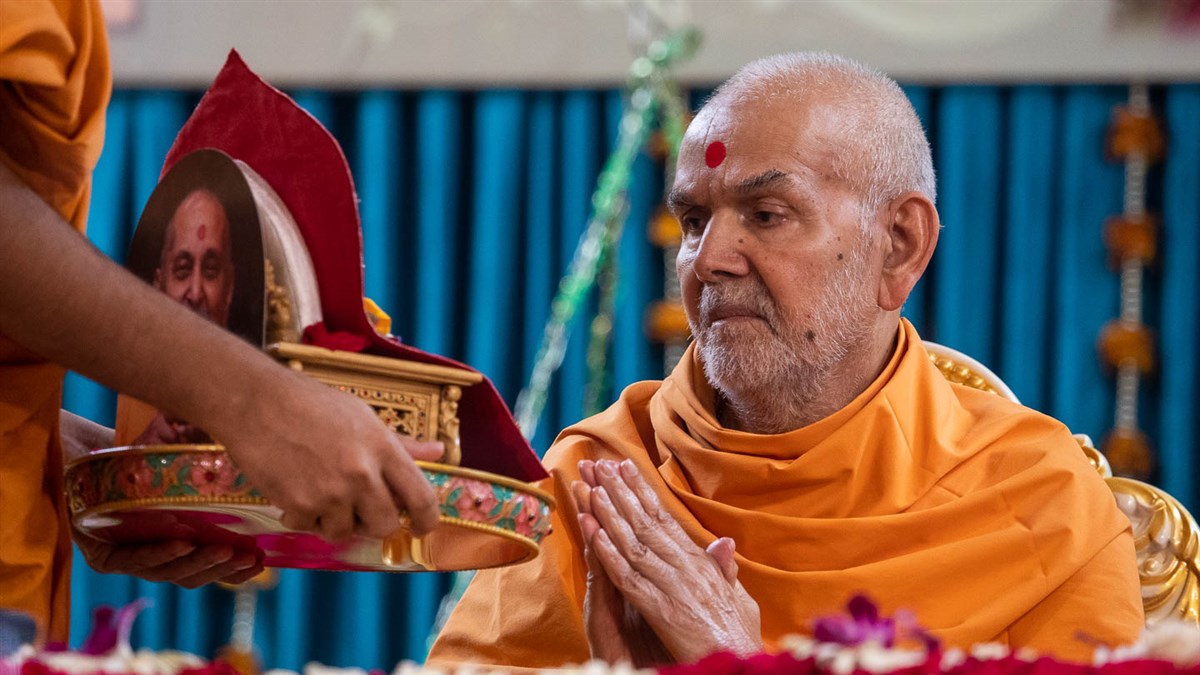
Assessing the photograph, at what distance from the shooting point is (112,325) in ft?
3.87

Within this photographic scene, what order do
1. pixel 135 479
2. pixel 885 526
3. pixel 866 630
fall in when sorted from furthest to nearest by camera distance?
pixel 885 526, pixel 135 479, pixel 866 630

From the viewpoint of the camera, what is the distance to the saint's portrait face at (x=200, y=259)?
1.34 m

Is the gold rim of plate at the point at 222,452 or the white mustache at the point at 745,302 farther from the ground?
the white mustache at the point at 745,302

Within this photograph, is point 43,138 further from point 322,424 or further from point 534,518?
point 534,518

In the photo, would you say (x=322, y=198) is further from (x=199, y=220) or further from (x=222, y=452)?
(x=222, y=452)

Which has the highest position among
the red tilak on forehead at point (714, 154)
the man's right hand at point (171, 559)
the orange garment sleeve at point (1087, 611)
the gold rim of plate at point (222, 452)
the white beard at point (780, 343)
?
the red tilak on forehead at point (714, 154)

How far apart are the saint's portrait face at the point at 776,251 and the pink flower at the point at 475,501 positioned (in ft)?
2.76

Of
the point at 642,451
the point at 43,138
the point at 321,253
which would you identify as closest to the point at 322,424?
the point at 321,253

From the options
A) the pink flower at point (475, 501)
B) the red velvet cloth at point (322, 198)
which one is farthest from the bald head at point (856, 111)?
the pink flower at point (475, 501)

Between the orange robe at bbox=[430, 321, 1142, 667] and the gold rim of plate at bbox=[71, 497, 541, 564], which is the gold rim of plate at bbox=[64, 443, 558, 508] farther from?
the orange robe at bbox=[430, 321, 1142, 667]

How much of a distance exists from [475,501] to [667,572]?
0.53 meters

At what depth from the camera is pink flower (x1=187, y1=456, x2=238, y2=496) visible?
1.22 meters

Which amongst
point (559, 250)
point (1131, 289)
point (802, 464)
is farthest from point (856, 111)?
point (559, 250)

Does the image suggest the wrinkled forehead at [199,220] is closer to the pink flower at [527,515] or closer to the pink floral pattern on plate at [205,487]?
the pink floral pattern on plate at [205,487]
